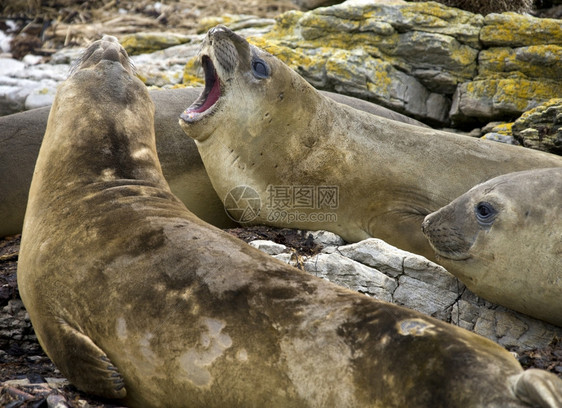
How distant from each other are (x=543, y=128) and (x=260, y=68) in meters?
2.52

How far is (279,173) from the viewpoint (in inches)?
217

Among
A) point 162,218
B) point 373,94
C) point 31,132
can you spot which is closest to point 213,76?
point 31,132

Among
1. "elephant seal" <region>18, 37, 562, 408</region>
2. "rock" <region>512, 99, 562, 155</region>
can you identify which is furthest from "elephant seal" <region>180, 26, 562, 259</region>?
"elephant seal" <region>18, 37, 562, 408</region>

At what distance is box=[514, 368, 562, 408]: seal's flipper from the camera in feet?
7.93

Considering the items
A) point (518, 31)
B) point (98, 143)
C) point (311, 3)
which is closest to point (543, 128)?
point (518, 31)

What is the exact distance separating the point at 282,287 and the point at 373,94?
4.89 meters

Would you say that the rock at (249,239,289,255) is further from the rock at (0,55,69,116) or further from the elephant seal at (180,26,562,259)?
the rock at (0,55,69,116)

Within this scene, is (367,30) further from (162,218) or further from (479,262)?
(162,218)

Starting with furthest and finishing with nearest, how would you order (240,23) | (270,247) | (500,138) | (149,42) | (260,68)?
(240,23), (149,42), (500,138), (260,68), (270,247)

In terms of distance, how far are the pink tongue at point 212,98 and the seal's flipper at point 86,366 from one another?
8.00 ft

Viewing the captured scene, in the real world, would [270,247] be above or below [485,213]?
below

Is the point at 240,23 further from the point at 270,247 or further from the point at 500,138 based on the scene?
the point at 270,247

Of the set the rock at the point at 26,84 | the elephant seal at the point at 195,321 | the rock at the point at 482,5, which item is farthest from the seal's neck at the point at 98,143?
the rock at the point at 482,5

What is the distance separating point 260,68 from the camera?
5.52 m
